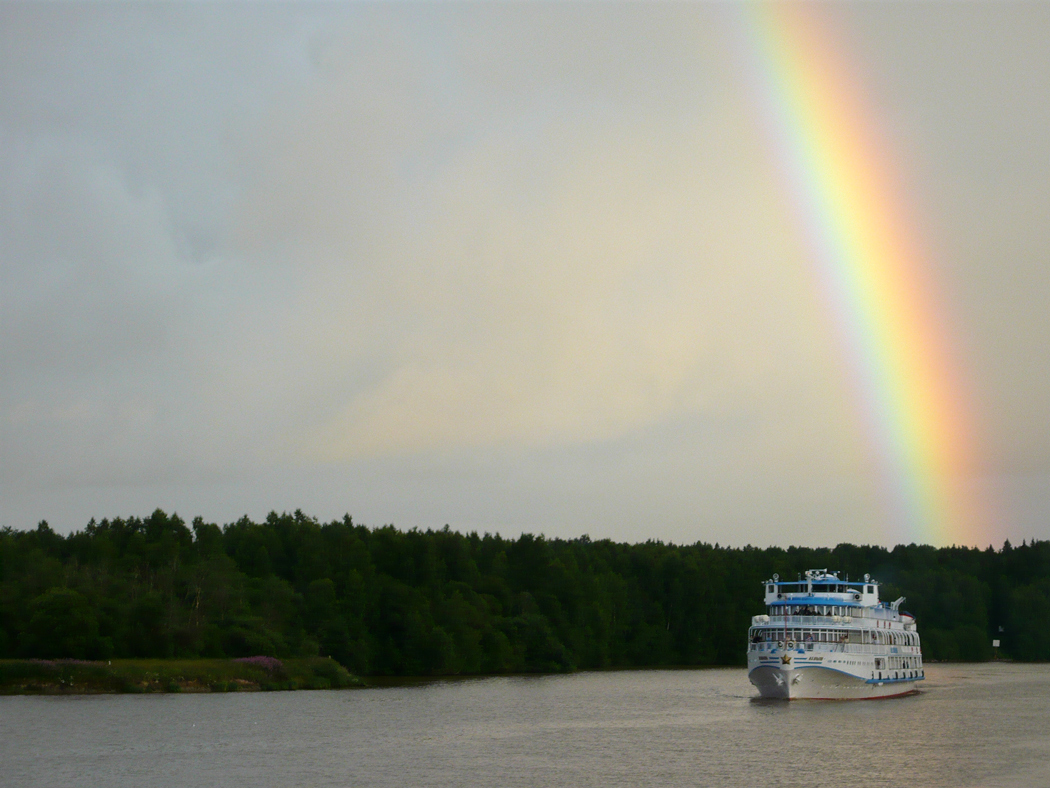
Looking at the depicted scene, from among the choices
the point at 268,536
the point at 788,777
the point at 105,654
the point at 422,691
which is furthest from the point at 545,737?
the point at 268,536

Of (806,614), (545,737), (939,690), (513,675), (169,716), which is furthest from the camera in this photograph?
(513,675)

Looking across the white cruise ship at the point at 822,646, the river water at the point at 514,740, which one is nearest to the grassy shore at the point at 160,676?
the river water at the point at 514,740

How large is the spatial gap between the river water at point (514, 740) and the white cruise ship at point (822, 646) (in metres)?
2.14

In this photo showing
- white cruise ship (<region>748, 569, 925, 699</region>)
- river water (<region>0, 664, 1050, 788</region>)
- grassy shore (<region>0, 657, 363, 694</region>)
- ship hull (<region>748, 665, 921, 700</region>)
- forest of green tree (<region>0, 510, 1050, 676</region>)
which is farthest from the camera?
forest of green tree (<region>0, 510, 1050, 676</region>)

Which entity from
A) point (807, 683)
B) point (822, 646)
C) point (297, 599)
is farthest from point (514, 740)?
point (297, 599)

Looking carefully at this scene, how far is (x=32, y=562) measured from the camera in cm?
13875

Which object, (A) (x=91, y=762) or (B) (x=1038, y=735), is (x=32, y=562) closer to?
(A) (x=91, y=762)

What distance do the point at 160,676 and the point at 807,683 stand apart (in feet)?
223

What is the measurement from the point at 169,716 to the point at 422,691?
40.2 meters

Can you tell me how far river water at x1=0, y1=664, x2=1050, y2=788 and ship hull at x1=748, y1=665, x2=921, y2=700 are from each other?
3.91ft

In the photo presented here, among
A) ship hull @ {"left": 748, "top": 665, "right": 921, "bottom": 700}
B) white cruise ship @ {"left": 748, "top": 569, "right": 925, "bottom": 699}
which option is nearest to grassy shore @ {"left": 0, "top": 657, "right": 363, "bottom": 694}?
ship hull @ {"left": 748, "top": 665, "right": 921, "bottom": 700}

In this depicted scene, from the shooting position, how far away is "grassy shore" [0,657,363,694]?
110 meters

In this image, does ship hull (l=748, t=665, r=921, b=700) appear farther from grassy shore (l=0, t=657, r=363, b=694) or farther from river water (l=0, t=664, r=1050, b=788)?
grassy shore (l=0, t=657, r=363, b=694)

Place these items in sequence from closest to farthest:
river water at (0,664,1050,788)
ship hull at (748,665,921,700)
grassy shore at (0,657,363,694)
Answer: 1. river water at (0,664,1050,788)
2. ship hull at (748,665,921,700)
3. grassy shore at (0,657,363,694)
